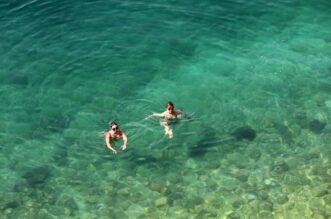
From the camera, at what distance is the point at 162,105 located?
28.9 metres

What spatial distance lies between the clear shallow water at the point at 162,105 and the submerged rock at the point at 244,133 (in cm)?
25

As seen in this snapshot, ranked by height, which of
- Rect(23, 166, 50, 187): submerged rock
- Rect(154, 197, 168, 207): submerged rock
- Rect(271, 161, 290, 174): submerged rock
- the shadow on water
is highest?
the shadow on water

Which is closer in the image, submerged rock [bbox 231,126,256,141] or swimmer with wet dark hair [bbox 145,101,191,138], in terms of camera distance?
swimmer with wet dark hair [bbox 145,101,191,138]

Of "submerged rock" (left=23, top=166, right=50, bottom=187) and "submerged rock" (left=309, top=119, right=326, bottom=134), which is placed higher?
"submerged rock" (left=309, top=119, right=326, bottom=134)

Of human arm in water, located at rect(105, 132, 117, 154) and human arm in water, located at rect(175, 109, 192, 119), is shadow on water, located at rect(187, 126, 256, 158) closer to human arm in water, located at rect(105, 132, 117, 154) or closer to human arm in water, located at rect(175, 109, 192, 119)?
human arm in water, located at rect(175, 109, 192, 119)

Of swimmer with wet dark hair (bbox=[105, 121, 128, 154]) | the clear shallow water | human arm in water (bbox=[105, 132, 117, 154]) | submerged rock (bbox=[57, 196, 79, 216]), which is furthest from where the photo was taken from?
human arm in water (bbox=[105, 132, 117, 154])

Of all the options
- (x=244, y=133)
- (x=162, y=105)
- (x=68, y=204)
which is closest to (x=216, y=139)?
(x=244, y=133)

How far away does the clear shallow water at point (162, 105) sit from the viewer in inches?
944

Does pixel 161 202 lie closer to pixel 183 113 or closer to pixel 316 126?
pixel 183 113

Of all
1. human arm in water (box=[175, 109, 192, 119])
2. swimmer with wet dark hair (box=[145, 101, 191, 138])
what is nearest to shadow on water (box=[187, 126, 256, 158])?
human arm in water (box=[175, 109, 192, 119])

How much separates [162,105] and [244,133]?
16.4 feet

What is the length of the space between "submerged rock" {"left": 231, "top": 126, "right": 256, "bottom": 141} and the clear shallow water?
0.83 feet

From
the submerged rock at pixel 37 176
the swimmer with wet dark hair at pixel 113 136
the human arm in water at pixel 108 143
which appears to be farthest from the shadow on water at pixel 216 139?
the submerged rock at pixel 37 176

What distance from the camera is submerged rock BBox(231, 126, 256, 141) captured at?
26969 millimetres
